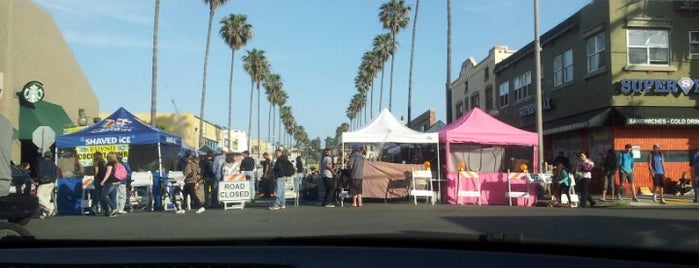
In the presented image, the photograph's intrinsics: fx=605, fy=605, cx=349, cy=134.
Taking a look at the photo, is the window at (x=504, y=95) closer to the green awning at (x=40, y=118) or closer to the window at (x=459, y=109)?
the window at (x=459, y=109)

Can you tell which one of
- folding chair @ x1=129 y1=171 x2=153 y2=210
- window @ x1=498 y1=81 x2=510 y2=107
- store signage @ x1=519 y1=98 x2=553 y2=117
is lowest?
folding chair @ x1=129 y1=171 x2=153 y2=210

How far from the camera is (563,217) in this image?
12625 mm

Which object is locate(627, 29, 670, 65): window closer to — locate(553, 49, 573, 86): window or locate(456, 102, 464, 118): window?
locate(553, 49, 573, 86): window

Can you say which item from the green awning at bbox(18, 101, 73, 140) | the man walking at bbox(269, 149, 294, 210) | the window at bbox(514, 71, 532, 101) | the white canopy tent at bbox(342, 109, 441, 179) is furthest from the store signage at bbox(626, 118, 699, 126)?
the green awning at bbox(18, 101, 73, 140)

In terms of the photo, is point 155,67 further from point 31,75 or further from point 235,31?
point 235,31

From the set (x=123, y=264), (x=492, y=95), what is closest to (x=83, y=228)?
(x=123, y=264)

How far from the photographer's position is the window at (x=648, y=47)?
2162 cm

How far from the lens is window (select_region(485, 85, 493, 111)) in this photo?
35891 millimetres

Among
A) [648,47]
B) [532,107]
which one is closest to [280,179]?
[648,47]

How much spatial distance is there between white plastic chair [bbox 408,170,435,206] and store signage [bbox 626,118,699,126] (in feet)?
26.4

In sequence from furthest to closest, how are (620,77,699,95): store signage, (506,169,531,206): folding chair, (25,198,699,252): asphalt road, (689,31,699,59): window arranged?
(689,31,699,59): window, (620,77,699,95): store signage, (506,169,531,206): folding chair, (25,198,699,252): asphalt road

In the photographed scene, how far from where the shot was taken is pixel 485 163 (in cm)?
1873

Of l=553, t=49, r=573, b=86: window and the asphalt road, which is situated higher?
l=553, t=49, r=573, b=86: window

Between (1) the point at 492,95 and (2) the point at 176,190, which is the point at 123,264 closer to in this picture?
(2) the point at 176,190
